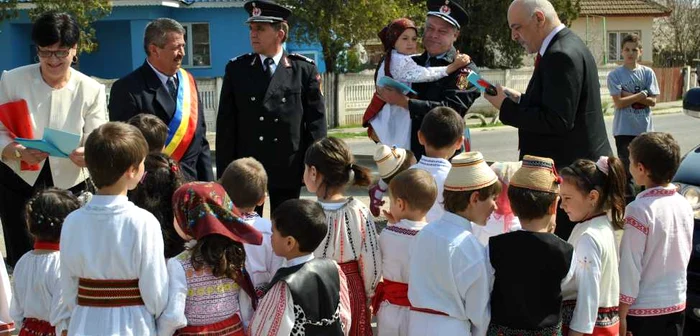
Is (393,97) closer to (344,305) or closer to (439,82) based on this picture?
(439,82)

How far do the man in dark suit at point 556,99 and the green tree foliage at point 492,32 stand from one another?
23336 millimetres

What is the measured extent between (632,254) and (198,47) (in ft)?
90.1

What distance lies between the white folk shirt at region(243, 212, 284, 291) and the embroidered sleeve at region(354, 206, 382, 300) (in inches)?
19.0

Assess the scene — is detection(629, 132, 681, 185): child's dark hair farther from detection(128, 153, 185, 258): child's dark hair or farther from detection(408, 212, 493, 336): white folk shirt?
detection(128, 153, 185, 258): child's dark hair

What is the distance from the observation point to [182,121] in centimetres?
586

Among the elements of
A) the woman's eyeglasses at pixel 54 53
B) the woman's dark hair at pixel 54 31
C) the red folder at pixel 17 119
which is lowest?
the red folder at pixel 17 119

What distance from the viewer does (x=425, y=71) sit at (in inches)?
246

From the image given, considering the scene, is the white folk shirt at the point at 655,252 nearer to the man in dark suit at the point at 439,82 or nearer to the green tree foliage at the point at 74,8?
the man in dark suit at the point at 439,82

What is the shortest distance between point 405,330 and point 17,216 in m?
2.97

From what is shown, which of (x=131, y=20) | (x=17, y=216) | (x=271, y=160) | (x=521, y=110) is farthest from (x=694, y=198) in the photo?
(x=131, y=20)

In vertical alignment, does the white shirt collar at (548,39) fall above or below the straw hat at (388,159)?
above

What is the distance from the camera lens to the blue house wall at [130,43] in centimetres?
2905

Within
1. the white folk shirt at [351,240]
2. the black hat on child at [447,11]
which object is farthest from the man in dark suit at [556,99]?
the white folk shirt at [351,240]

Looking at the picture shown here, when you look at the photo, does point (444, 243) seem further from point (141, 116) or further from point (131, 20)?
point (131, 20)
